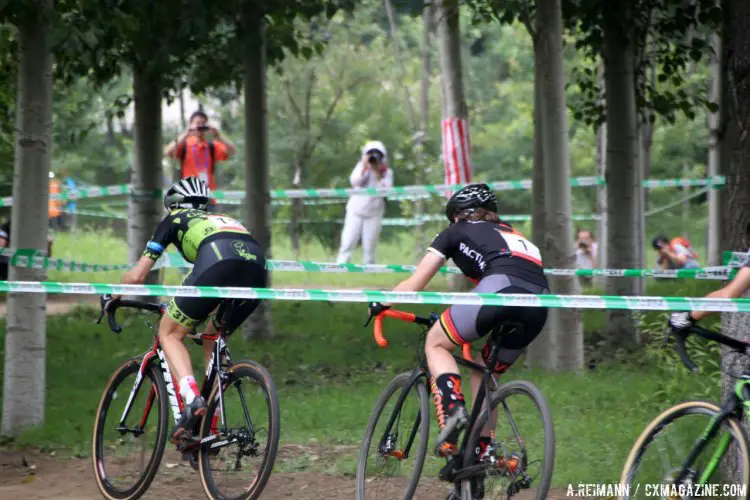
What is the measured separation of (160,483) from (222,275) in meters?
1.73

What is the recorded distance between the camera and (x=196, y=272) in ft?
23.7

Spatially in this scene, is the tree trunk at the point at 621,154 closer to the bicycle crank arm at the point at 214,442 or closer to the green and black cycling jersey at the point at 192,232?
the green and black cycling jersey at the point at 192,232

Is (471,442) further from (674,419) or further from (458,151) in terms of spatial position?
(458,151)

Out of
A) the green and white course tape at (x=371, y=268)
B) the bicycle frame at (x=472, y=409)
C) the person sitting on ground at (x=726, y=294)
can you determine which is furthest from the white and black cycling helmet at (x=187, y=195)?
the person sitting on ground at (x=726, y=294)

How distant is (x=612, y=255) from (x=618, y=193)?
2.08ft

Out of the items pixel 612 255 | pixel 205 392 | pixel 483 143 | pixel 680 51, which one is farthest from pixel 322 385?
pixel 483 143

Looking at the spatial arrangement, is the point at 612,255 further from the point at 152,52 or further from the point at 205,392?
the point at 205,392

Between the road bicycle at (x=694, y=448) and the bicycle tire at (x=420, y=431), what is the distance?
1.14 metres

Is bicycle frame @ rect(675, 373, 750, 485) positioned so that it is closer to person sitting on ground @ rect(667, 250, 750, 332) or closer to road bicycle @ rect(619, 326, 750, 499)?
road bicycle @ rect(619, 326, 750, 499)

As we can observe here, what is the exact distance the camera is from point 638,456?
5.80 meters

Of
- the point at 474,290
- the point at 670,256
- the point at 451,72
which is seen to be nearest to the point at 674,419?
the point at 474,290

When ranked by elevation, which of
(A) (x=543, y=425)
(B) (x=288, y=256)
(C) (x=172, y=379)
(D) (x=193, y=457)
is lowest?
(D) (x=193, y=457)

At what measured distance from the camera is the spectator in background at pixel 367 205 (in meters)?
17.9

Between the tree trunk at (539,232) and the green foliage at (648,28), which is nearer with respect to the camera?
the tree trunk at (539,232)
